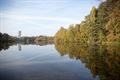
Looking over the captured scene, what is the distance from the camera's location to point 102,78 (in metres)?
13.9

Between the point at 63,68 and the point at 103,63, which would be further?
the point at 103,63

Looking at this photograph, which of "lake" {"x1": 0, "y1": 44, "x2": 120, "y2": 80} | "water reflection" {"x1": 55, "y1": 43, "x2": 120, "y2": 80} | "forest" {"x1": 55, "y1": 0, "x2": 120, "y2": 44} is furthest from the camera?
"forest" {"x1": 55, "y1": 0, "x2": 120, "y2": 44}

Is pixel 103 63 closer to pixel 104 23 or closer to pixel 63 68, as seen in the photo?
pixel 63 68

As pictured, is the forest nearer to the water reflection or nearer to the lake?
the water reflection

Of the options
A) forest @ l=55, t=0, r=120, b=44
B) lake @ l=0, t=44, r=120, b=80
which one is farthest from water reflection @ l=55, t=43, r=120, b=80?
forest @ l=55, t=0, r=120, b=44

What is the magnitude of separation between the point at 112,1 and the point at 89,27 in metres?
15.8

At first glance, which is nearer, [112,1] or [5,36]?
[112,1]

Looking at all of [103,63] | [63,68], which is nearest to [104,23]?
[103,63]

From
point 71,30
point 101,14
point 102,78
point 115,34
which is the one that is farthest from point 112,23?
point 71,30

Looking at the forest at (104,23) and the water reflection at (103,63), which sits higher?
the forest at (104,23)

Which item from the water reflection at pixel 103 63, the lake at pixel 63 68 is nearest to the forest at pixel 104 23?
the water reflection at pixel 103 63

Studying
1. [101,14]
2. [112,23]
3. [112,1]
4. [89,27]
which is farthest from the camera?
[89,27]

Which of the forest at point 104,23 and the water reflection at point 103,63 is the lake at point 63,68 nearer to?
the water reflection at point 103,63

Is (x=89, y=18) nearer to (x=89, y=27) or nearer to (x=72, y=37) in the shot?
(x=89, y=27)
